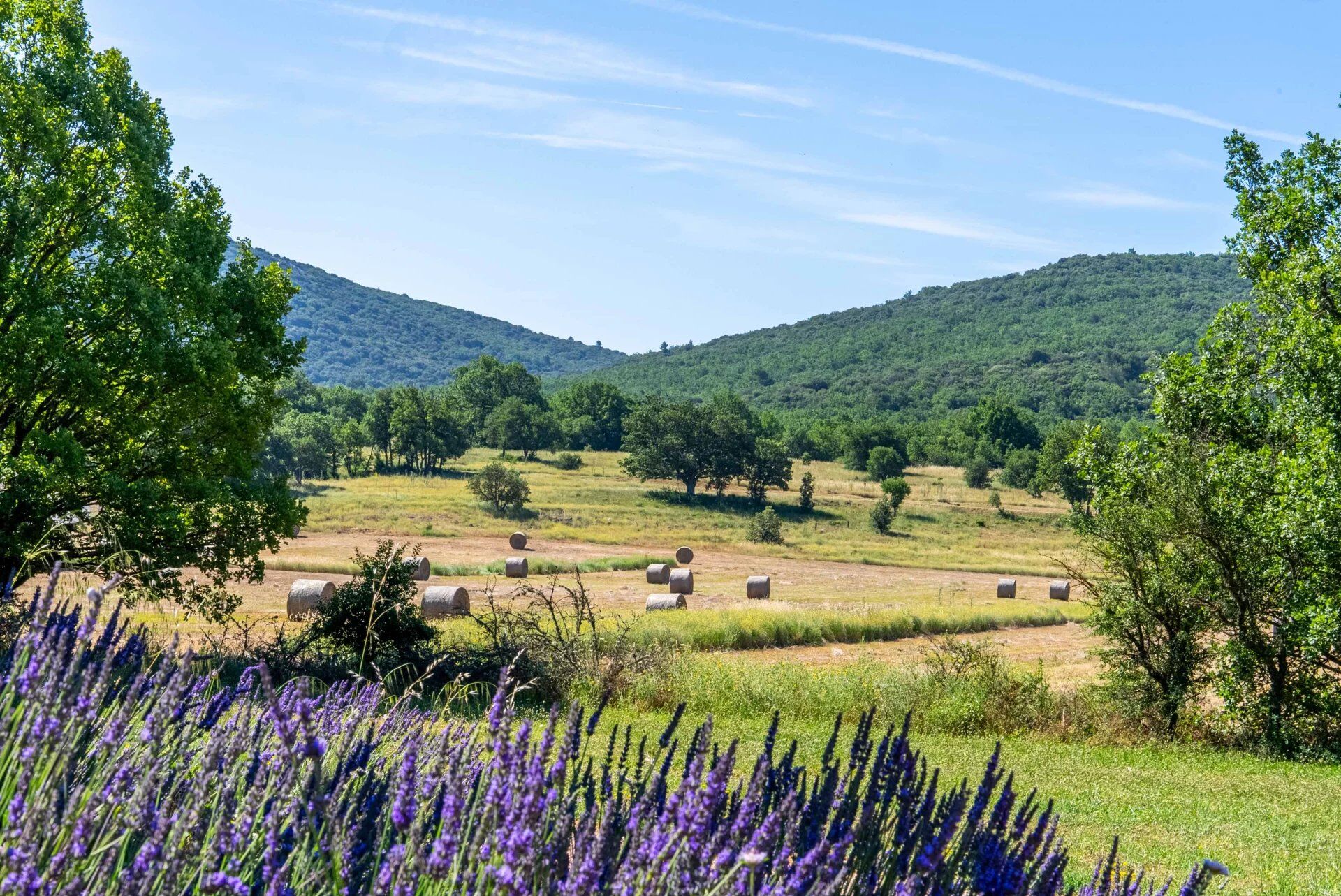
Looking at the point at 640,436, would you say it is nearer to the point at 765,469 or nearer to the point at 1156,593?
the point at 765,469

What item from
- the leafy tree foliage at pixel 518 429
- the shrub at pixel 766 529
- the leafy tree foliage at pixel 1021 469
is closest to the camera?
the shrub at pixel 766 529

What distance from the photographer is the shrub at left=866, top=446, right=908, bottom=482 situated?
339ft

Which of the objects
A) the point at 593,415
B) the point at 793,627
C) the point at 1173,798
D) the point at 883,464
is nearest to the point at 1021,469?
the point at 883,464

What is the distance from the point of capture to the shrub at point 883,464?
103250 millimetres

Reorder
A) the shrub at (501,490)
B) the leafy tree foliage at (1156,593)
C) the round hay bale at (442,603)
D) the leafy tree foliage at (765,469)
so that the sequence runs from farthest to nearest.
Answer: the leafy tree foliage at (765,469) < the shrub at (501,490) < the round hay bale at (442,603) < the leafy tree foliage at (1156,593)

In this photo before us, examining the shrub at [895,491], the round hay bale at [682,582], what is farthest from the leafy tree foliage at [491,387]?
the round hay bale at [682,582]

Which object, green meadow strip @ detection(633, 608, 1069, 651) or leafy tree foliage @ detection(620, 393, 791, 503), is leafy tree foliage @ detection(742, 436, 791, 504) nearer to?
leafy tree foliage @ detection(620, 393, 791, 503)

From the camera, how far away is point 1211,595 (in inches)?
703

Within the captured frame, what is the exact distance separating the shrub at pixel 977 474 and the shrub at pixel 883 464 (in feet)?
20.4

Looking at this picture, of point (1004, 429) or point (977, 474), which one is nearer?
point (977, 474)

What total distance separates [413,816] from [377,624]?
46.0 feet

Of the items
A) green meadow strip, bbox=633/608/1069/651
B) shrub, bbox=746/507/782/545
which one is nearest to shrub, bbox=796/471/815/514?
shrub, bbox=746/507/782/545

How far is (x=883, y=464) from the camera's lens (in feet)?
339

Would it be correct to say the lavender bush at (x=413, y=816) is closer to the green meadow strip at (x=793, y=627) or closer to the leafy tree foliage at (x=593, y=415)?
the green meadow strip at (x=793, y=627)
